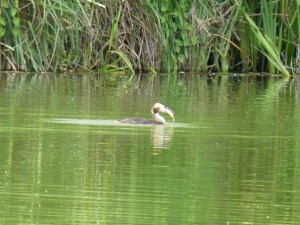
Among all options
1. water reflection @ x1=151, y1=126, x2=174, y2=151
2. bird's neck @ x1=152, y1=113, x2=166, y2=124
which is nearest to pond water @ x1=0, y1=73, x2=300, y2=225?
water reflection @ x1=151, y1=126, x2=174, y2=151

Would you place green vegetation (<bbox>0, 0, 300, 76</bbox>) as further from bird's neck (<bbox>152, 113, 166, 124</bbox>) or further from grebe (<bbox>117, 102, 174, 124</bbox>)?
bird's neck (<bbox>152, 113, 166, 124</bbox>)

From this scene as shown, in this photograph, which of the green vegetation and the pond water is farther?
the green vegetation

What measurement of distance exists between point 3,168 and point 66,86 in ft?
29.0

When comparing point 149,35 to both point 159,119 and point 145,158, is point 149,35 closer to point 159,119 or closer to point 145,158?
point 159,119

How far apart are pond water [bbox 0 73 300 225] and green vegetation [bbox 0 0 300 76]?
2815mm

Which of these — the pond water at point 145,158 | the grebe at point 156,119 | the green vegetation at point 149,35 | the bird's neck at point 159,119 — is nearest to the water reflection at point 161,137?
the pond water at point 145,158

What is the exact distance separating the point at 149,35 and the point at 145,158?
11.5m

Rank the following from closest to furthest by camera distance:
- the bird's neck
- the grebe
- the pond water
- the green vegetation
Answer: the pond water < the grebe < the bird's neck < the green vegetation

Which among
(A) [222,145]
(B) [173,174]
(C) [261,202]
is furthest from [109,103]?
(C) [261,202]

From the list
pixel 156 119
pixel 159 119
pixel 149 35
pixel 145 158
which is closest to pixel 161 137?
pixel 159 119

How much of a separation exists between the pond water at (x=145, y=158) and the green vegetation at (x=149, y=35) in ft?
9.23

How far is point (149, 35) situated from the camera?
22359mm

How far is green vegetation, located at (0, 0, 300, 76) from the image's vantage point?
829 inches

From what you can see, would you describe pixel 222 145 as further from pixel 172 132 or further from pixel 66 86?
pixel 66 86
